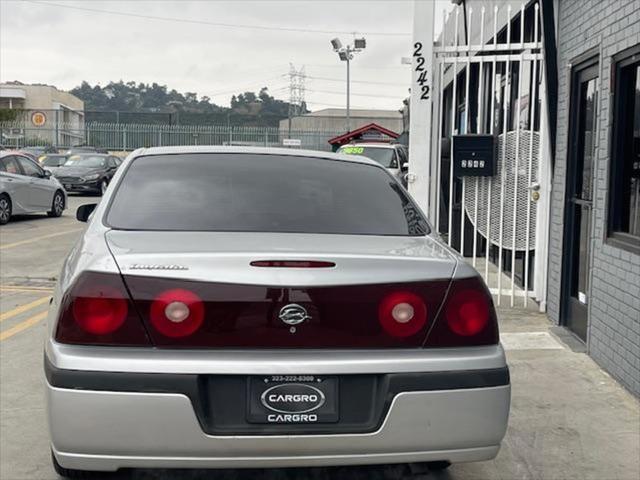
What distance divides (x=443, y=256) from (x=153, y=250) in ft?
3.80

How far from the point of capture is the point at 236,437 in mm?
2764

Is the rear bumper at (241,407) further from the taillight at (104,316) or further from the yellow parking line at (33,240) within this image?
the yellow parking line at (33,240)

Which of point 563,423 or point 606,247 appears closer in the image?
point 563,423

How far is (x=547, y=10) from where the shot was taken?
686 cm

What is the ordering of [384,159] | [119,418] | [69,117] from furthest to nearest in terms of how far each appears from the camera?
[69,117] → [384,159] → [119,418]

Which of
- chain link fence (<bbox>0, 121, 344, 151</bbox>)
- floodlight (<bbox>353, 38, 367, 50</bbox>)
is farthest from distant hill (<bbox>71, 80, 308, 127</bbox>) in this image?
floodlight (<bbox>353, 38, 367, 50</bbox>)

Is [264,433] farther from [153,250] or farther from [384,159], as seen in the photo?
[384,159]

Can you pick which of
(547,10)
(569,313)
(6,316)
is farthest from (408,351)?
(6,316)

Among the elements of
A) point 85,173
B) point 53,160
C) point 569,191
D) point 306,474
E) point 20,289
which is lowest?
point 306,474

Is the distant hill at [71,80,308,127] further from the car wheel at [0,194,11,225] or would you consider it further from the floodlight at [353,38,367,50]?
the car wheel at [0,194,11,225]

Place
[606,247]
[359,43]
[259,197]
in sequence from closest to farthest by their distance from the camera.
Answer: [259,197], [606,247], [359,43]

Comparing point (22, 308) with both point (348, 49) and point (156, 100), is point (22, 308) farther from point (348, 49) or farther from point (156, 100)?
point (156, 100)

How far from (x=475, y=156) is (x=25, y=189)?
36.2ft

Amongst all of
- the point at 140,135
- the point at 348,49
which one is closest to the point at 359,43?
the point at 348,49
